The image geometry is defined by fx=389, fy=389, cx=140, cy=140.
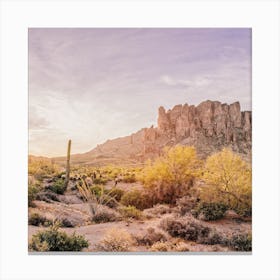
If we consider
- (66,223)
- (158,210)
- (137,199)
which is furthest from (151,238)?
(66,223)

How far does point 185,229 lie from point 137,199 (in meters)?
0.63

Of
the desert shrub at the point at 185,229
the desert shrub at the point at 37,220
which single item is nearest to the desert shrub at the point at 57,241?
the desert shrub at the point at 37,220

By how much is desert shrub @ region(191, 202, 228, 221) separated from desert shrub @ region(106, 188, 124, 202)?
0.83 metres

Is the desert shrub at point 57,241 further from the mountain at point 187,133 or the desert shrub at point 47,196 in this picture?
the mountain at point 187,133

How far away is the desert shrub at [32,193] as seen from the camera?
436cm

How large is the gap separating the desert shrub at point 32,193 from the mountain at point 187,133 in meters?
0.53

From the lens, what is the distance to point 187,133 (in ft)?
14.5

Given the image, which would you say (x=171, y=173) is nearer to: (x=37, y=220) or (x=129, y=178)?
(x=129, y=178)

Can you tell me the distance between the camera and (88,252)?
14.1 feet
